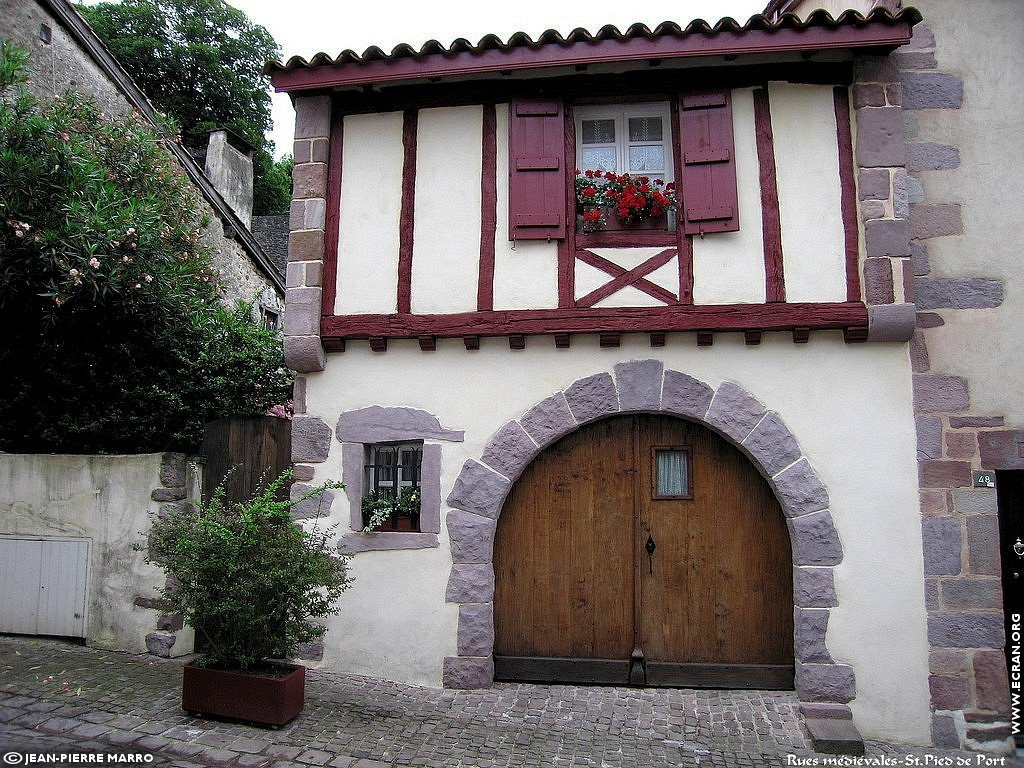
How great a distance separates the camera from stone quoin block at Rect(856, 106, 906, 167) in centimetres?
517

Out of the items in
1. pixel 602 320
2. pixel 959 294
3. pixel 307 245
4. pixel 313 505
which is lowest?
pixel 313 505

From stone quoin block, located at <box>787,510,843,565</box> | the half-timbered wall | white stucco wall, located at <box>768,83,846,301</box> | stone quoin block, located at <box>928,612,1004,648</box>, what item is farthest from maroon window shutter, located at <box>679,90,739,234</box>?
stone quoin block, located at <box>928,612,1004,648</box>

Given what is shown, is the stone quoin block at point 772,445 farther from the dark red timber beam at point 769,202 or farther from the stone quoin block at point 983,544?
the stone quoin block at point 983,544

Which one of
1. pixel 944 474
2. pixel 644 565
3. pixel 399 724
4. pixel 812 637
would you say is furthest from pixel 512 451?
pixel 944 474

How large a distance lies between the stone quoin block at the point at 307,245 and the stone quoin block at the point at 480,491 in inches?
80.3

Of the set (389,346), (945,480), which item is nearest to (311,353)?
(389,346)

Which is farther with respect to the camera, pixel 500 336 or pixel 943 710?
pixel 500 336

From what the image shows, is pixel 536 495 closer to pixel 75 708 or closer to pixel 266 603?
pixel 266 603

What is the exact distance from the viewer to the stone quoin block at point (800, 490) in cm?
506

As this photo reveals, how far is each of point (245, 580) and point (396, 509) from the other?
1409mm

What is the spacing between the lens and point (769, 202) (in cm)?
530

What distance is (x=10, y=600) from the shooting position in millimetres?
5785

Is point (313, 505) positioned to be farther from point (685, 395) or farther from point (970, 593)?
point (970, 593)

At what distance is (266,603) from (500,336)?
2.44 metres
